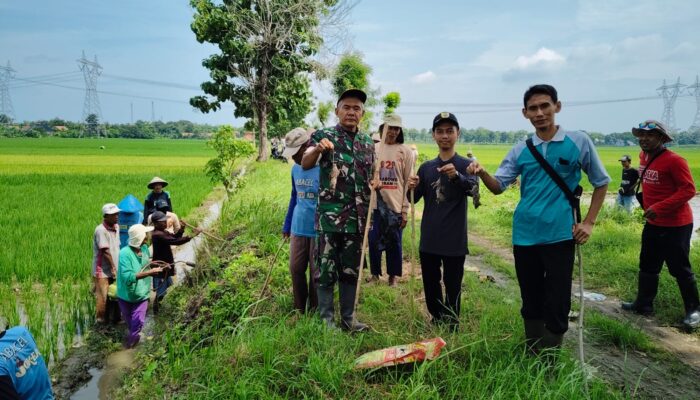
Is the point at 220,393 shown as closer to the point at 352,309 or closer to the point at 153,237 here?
the point at 352,309

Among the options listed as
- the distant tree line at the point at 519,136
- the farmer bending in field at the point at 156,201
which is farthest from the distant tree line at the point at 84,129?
the farmer bending in field at the point at 156,201

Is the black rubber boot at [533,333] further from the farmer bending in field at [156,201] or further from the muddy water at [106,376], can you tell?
the farmer bending in field at [156,201]

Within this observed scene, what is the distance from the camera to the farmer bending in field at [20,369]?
2.31 meters

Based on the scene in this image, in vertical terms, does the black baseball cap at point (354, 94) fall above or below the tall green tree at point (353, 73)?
below

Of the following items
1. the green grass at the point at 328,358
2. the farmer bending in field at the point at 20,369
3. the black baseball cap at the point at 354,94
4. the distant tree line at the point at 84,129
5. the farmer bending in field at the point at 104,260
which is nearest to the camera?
the farmer bending in field at the point at 20,369

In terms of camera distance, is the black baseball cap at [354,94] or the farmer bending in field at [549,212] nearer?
the farmer bending in field at [549,212]

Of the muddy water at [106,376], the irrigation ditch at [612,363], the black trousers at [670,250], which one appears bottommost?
the muddy water at [106,376]

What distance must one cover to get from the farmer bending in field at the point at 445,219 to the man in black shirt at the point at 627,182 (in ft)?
26.3

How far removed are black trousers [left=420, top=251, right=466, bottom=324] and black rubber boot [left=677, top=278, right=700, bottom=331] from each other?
7.87 feet

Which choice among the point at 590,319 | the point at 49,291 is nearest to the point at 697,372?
the point at 590,319

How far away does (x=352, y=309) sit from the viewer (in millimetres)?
3418

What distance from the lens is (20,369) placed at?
2508 mm

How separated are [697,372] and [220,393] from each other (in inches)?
138

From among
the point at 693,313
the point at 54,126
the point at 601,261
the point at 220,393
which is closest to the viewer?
the point at 220,393
